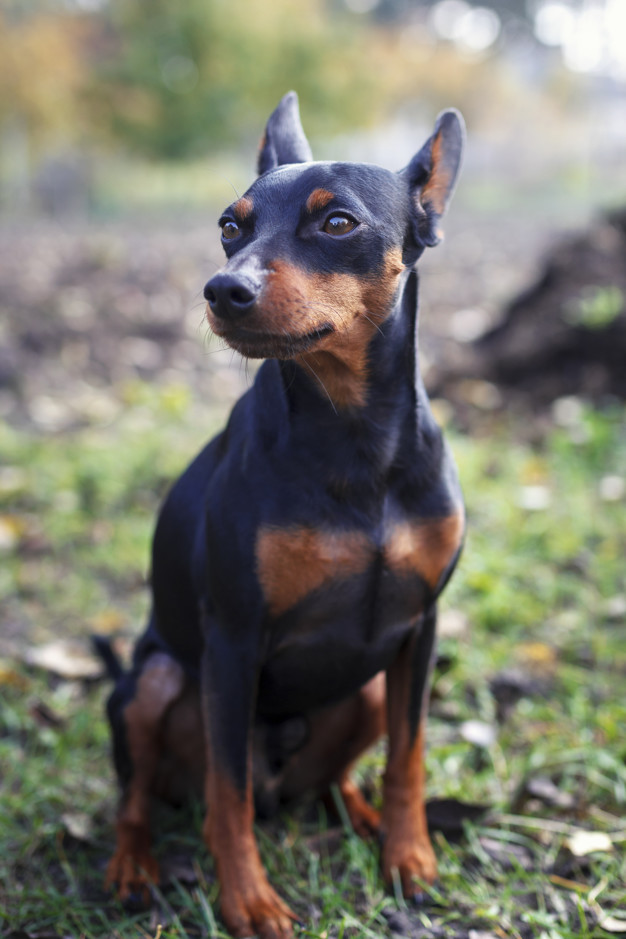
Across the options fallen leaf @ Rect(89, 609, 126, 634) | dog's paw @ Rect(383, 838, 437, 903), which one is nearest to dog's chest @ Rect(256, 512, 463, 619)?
dog's paw @ Rect(383, 838, 437, 903)

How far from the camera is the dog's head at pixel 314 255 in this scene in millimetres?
1613

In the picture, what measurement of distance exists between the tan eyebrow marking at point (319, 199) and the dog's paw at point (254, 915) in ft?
4.84

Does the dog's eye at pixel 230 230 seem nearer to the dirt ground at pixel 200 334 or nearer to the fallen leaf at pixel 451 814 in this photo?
A: the fallen leaf at pixel 451 814

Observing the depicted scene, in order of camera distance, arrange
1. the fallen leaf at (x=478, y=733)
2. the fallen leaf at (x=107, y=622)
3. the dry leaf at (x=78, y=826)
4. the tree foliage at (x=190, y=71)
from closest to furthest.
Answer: the dry leaf at (x=78, y=826) < the fallen leaf at (x=478, y=733) < the fallen leaf at (x=107, y=622) < the tree foliage at (x=190, y=71)

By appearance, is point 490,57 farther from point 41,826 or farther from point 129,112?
point 41,826

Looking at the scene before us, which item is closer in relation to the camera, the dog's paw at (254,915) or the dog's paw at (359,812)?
the dog's paw at (254,915)

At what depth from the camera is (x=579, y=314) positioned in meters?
5.95

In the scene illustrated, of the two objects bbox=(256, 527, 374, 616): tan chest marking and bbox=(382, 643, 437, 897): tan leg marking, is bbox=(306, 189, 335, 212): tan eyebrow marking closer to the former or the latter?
bbox=(256, 527, 374, 616): tan chest marking

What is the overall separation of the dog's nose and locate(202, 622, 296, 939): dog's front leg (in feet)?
2.39

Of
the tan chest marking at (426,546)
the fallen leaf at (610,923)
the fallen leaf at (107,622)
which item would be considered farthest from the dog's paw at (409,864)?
the fallen leaf at (107,622)

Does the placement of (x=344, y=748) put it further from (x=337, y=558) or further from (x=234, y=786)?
(x=337, y=558)

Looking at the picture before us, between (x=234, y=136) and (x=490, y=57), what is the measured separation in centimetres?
2133

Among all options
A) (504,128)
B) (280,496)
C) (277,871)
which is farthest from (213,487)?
(504,128)

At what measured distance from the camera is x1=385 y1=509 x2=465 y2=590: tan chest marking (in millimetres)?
1910
